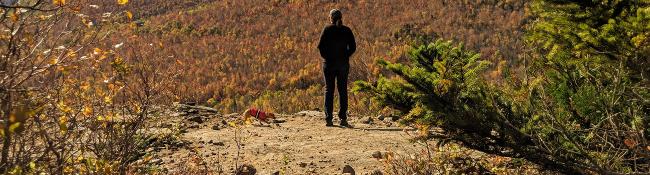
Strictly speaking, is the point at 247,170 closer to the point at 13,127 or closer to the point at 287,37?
the point at 13,127

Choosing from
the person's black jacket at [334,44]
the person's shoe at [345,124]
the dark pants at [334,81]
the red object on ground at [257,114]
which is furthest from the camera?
the red object on ground at [257,114]

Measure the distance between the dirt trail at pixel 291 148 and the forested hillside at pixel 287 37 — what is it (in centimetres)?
480

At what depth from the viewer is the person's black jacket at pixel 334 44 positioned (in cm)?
755

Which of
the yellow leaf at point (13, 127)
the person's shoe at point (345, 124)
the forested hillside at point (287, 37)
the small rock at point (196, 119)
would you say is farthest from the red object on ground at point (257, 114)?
the yellow leaf at point (13, 127)

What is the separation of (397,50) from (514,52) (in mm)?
4030

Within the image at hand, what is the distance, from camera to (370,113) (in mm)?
9867

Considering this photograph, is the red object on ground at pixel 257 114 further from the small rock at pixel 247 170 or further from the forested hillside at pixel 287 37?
the forested hillside at pixel 287 37

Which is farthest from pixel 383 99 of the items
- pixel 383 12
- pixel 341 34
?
pixel 383 12

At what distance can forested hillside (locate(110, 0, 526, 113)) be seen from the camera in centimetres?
1798

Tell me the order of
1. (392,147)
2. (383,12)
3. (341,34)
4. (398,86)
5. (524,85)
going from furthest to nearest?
(383,12)
(341,34)
(392,147)
(398,86)
(524,85)

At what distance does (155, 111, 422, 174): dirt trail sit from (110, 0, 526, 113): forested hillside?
4.80m

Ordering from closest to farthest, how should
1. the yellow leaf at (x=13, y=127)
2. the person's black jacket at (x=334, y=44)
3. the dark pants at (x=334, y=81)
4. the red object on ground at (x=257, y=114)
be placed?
the yellow leaf at (x=13, y=127), the person's black jacket at (x=334, y=44), the dark pants at (x=334, y=81), the red object on ground at (x=257, y=114)

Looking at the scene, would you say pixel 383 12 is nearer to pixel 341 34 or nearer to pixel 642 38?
pixel 341 34

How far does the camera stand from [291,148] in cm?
651
